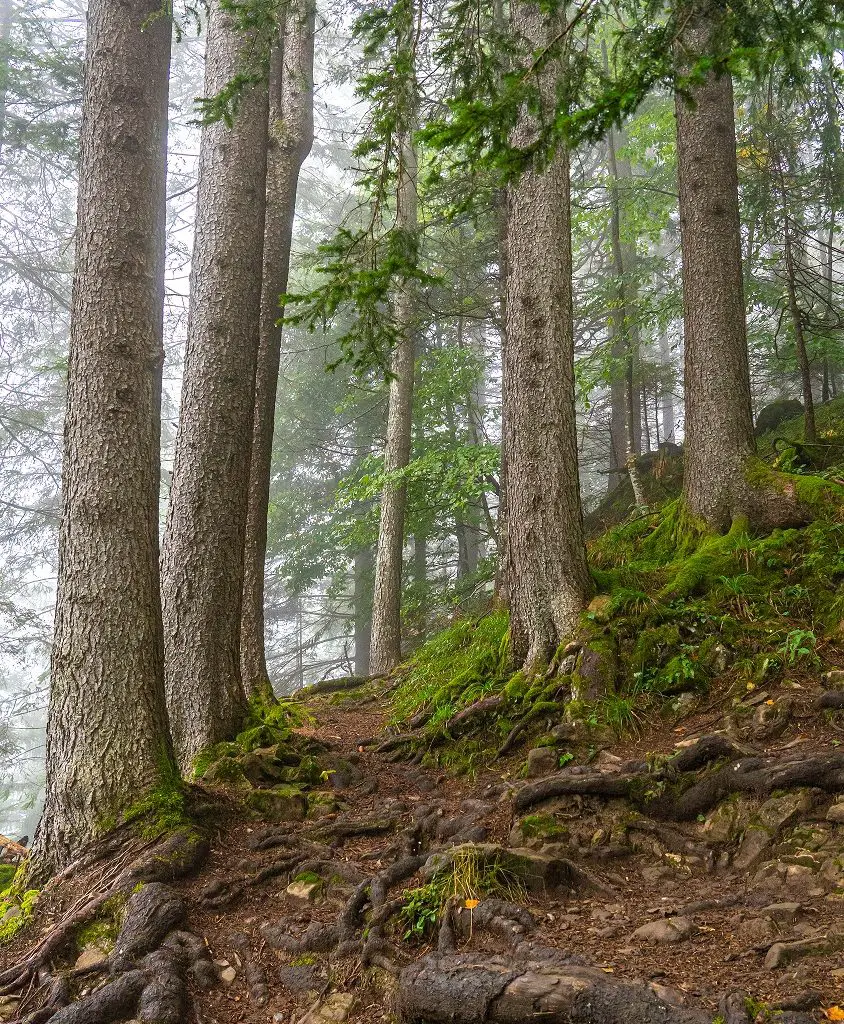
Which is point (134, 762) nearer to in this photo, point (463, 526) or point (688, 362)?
point (688, 362)

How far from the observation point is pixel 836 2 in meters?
3.57

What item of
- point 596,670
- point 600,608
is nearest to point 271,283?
point 600,608

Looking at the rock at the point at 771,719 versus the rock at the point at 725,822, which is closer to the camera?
the rock at the point at 725,822

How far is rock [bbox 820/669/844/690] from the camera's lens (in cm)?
456

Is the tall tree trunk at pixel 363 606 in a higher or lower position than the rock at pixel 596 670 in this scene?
higher

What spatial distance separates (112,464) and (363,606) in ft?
44.5

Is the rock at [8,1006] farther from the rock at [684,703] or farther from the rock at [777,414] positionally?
the rock at [777,414]

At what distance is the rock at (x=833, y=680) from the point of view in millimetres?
4561

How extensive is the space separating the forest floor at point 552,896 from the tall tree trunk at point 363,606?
12.1m

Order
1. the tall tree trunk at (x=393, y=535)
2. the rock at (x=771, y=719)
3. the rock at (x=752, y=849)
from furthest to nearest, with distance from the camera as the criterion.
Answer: the tall tree trunk at (x=393, y=535) < the rock at (x=771, y=719) < the rock at (x=752, y=849)

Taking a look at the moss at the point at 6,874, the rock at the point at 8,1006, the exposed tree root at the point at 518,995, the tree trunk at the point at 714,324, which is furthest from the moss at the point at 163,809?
the tree trunk at the point at 714,324

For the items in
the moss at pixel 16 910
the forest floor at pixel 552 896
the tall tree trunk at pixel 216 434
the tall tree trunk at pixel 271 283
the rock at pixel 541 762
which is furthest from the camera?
the tall tree trunk at pixel 271 283

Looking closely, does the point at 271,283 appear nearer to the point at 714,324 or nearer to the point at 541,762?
the point at 714,324

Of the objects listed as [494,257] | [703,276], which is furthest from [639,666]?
[494,257]
